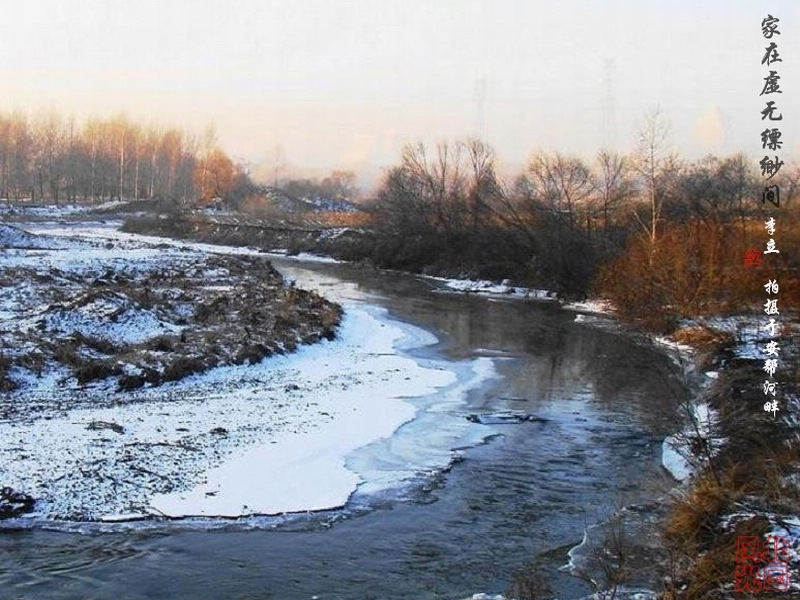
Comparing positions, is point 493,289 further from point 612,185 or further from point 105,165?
point 105,165

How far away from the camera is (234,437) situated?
1158cm

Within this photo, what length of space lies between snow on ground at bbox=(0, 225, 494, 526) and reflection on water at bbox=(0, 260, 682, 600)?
658 mm

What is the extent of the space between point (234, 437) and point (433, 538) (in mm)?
4106

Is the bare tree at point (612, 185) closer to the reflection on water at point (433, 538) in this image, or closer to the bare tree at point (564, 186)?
the bare tree at point (564, 186)

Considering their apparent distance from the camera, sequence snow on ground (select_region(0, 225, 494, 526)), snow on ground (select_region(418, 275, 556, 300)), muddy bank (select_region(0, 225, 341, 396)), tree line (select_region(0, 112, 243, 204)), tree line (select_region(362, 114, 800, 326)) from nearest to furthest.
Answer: snow on ground (select_region(0, 225, 494, 526)) < muddy bank (select_region(0, 225, 341, 396)) < tree line (select_region(362, 114, 800, 326)) < snow on ground (select_region(418, 275, 556, 300)) < tree line (select_region(0, 112, 243, 204))

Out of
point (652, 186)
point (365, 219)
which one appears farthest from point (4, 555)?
point (365, 219)

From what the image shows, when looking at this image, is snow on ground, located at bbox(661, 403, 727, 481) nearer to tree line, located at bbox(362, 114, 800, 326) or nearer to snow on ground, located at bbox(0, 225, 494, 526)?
snow on ground, located at bbox(0, 225, 494, 526)

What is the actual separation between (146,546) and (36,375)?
6901mm

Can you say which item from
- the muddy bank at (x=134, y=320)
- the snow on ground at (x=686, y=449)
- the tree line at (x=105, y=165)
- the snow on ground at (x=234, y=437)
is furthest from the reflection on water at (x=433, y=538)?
the tree line at (x=105, y=165)

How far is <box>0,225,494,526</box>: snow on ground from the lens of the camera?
934 cm

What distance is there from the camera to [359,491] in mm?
10078

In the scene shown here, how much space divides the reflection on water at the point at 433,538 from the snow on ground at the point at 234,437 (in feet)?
2.16

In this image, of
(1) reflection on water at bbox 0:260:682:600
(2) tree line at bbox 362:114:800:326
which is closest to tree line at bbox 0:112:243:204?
(2) tree line at bbox 362:114:800:326

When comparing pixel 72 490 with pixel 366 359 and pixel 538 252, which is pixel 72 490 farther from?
pixel 538 252
